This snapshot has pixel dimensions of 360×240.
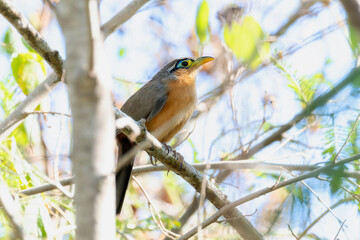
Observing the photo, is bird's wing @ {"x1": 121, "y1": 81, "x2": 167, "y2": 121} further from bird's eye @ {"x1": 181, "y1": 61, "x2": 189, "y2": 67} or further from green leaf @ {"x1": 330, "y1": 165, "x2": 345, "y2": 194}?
green leaf @ {"x1": 330, "y1": 165, "x2": 345, "y2": 194}

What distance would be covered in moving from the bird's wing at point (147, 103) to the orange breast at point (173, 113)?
8cm

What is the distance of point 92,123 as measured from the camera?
1.94 metres

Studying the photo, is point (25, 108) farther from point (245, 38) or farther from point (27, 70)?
point (245, 38)

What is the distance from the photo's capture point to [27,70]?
5.09m

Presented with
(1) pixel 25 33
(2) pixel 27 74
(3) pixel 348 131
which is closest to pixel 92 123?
(1) pixel 25 33

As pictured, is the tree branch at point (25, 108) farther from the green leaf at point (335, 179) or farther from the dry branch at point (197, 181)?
the green leaf at point (335, 179)

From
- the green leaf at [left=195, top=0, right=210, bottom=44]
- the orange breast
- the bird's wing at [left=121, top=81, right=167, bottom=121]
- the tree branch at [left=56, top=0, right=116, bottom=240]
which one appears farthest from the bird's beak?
the tree branch at [left=56, top=0, right=116, bottom=240]

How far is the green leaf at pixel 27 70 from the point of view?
505 centimetres

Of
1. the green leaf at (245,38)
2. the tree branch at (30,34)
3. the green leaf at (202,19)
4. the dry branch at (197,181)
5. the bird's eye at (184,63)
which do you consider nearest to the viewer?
the tree branch at (30,34)

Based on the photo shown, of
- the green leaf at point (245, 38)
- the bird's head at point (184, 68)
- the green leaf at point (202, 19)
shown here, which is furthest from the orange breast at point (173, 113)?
the green leaf at point (245, 38)

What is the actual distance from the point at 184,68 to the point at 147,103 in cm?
110

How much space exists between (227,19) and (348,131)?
285 centimetres

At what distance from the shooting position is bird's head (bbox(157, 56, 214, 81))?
22.4 ft

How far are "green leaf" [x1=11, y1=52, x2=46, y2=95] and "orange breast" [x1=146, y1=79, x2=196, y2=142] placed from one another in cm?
161
